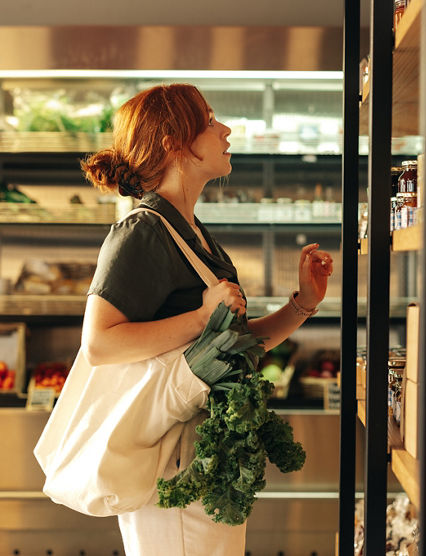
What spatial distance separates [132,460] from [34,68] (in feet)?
7.33

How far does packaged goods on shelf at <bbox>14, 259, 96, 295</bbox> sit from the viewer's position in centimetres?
336

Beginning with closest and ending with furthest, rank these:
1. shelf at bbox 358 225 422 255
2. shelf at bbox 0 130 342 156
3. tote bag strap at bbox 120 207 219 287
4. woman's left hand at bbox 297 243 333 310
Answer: shelf at bbox 358 225 422 255, tote bag strap at bbox 120 207 219 287, woman's left hand at bbox 297 243 333 310, shelf at bbox 0 130 342 156

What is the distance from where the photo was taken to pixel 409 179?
1364 mm

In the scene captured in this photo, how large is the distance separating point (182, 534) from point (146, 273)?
1.79ft

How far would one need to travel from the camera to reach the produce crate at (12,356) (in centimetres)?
329

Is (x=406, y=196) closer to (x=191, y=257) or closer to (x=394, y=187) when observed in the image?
(x=394, y=187)

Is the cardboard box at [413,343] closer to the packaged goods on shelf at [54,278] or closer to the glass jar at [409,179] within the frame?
the glass jar at [409,179]

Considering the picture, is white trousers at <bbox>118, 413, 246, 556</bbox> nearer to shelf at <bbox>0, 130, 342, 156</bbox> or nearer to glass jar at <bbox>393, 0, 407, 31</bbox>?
glass jar at <bbox>393, 0, 407, 31</bbox>

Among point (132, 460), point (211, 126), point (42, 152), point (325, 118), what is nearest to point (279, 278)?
point (325, 118)

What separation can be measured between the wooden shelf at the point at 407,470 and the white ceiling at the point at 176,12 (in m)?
2.88

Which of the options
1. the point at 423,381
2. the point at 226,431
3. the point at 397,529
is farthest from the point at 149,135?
the point at 397,529

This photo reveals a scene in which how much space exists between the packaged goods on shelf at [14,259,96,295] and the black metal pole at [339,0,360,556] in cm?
199

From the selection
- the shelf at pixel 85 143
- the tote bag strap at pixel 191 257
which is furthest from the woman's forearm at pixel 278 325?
the shelf at pixel 85 143

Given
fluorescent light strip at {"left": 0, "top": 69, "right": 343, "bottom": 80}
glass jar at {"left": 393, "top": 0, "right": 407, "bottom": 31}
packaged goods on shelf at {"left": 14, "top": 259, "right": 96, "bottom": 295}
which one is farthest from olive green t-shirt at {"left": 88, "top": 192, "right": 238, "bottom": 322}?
packaged goods on shelf at {"left": 14, "top": 259, "right": 96, "bottom": 295}
